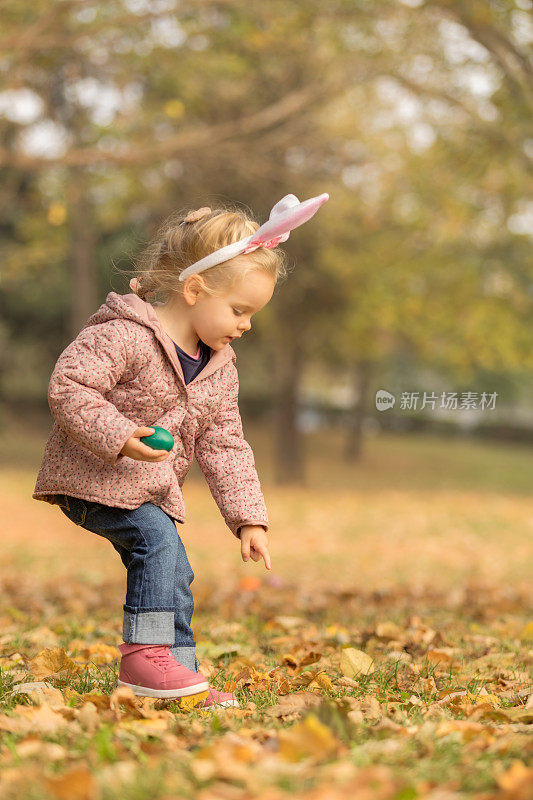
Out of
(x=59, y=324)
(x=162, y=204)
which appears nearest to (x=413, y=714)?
(x=162, y=204)

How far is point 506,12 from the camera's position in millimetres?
7273

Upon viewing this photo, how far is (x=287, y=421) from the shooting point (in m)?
18.9

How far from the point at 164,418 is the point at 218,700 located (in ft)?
2.97

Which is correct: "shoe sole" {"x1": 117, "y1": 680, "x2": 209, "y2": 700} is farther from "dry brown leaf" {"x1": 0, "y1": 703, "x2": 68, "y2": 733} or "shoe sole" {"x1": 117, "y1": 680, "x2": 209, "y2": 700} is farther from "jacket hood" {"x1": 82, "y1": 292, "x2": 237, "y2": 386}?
"jacket hood" {"x1": 82, "y1": 292, "x2": 237, "y2": 386}

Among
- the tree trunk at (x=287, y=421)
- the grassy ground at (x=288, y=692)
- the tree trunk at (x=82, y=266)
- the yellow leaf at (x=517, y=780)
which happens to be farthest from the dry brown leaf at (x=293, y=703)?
the tree trunk at (x=287, y=421)

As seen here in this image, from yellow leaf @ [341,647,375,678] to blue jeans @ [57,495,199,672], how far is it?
2.13ft

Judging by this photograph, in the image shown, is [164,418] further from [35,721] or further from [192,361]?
[35,721]

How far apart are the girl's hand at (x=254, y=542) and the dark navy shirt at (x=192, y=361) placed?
1.80ft

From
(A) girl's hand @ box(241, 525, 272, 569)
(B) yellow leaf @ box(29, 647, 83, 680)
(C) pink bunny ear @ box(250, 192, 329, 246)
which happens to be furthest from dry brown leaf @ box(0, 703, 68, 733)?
(C) pink bunny ear @ box(250, 192, 329, 246)

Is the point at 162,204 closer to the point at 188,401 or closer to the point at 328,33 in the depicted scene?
the point at 328,33

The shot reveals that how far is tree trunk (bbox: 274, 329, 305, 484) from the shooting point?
18.6 meters

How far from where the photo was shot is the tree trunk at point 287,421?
18.6m

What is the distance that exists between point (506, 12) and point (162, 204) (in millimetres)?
8254

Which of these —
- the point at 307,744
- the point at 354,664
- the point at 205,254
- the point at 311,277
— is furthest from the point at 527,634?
the point at 311,277
